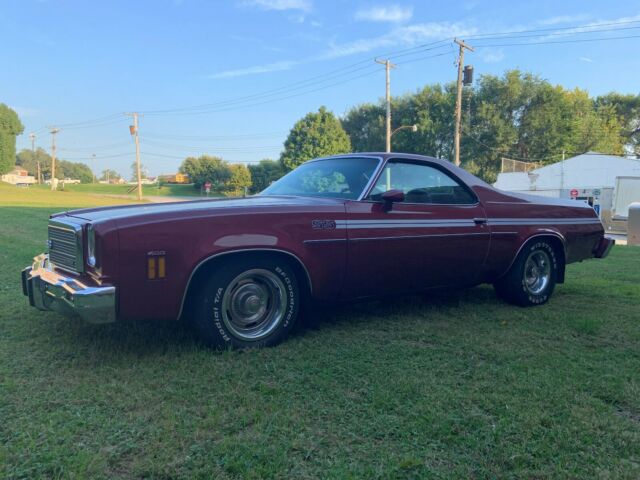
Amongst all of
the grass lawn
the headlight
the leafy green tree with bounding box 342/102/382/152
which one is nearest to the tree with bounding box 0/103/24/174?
the leafy green tree with bounding box 342/102/382/152

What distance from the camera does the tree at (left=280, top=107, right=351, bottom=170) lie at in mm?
48938

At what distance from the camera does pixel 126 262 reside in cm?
305

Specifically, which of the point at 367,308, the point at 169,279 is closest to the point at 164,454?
the point at 169,279

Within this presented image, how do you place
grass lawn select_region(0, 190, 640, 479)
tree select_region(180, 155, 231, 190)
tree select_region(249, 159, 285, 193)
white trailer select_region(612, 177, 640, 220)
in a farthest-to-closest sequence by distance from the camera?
1. tree select_region(180, 155, 231, 190)
2. tree select_region(249, 159, 285, 193)
3. white trailer select_region(612, 177, 640, 220)
4. grass lawn select_region(0, 190, 640, 479)

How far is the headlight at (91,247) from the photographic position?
3093 mm

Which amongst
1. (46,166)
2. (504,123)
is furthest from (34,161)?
(504,123)

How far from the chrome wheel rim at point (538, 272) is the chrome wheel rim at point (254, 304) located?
9.44 feet

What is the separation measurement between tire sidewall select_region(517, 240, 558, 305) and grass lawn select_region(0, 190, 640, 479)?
603mm

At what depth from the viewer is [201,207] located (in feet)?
11.4

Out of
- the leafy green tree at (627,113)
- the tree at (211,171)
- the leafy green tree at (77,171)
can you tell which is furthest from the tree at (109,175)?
the leafy green tree at (627,113)

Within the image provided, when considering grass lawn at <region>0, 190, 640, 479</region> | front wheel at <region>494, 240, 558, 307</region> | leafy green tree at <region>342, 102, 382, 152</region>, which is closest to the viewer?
grass lawn at <region>0, 190, 640, 479</region>

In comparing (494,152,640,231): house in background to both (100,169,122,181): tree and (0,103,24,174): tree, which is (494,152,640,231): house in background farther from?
(100,169,122,181): tree

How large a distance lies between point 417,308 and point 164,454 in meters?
3.14

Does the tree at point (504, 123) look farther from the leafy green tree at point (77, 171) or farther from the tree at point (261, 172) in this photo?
the leafy green tree at point (77, 171)
